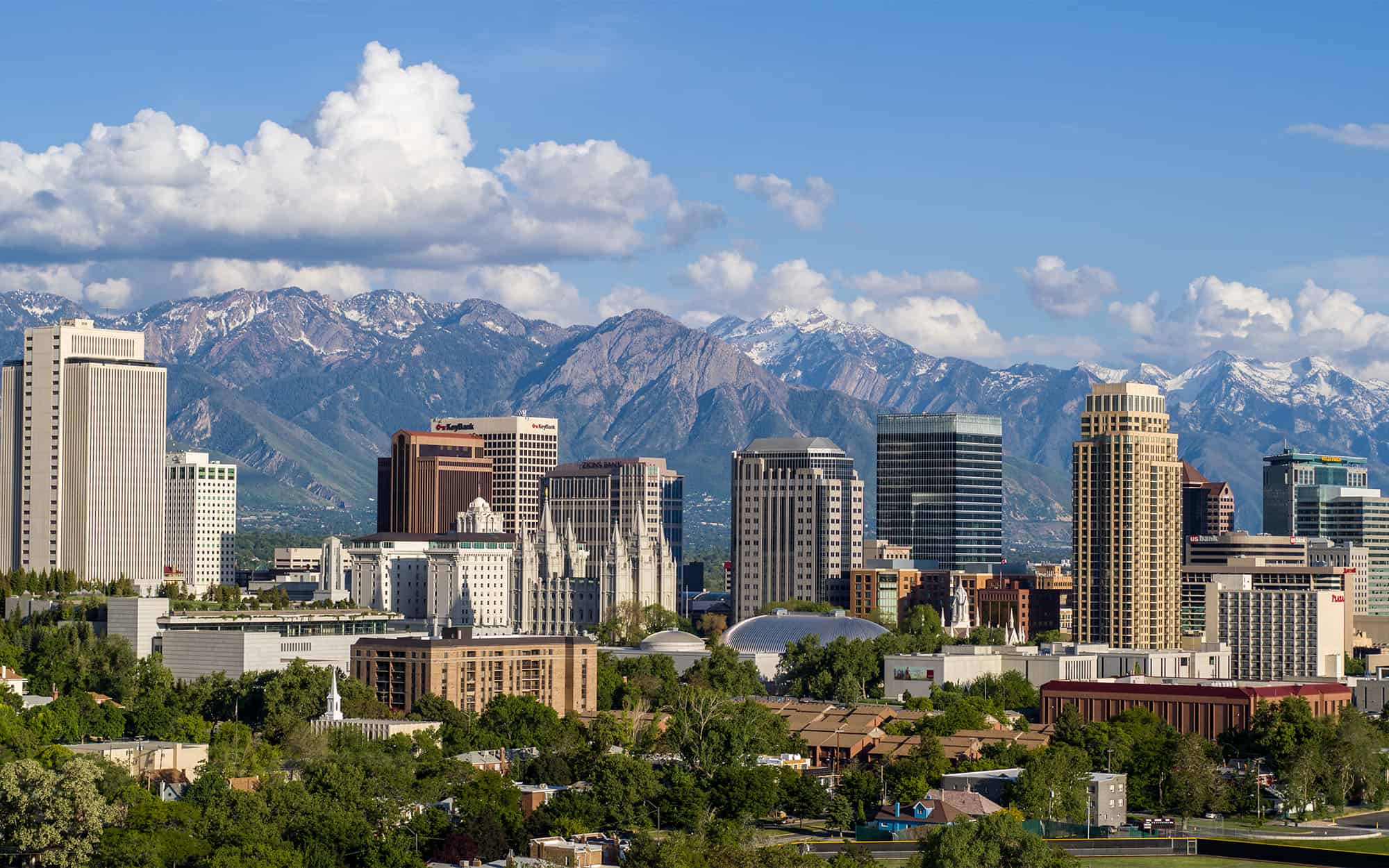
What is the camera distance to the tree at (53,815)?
180 metres

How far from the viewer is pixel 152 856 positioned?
175375 millimetres

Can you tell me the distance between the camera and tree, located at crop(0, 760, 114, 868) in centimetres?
18025

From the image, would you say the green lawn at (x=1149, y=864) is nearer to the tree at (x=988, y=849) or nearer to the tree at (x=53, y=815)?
the tree at (x=988, y=849)

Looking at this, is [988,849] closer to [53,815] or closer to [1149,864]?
[1149,864]

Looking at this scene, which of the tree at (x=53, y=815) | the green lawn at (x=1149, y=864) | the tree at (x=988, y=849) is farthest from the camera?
the green lawn at (x=1149, y=864)

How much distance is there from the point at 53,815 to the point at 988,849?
66.6m

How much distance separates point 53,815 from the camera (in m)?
182

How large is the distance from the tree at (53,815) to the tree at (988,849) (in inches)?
2325

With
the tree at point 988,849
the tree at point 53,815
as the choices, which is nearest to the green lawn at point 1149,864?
the tree at point 988,849

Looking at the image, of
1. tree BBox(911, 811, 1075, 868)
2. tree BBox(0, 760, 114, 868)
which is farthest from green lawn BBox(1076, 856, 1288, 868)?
tree BBox(0, 760, 114, 868)

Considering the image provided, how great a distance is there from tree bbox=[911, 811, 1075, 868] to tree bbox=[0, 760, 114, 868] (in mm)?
59042

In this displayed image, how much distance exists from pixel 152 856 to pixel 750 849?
136ft

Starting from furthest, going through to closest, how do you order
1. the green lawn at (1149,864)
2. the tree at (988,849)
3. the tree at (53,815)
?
the green lawn at (1149,864) → the tree at (53,815) → the tree at (988,849)

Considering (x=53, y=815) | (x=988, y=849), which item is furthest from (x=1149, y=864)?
(x=53, y=815)
